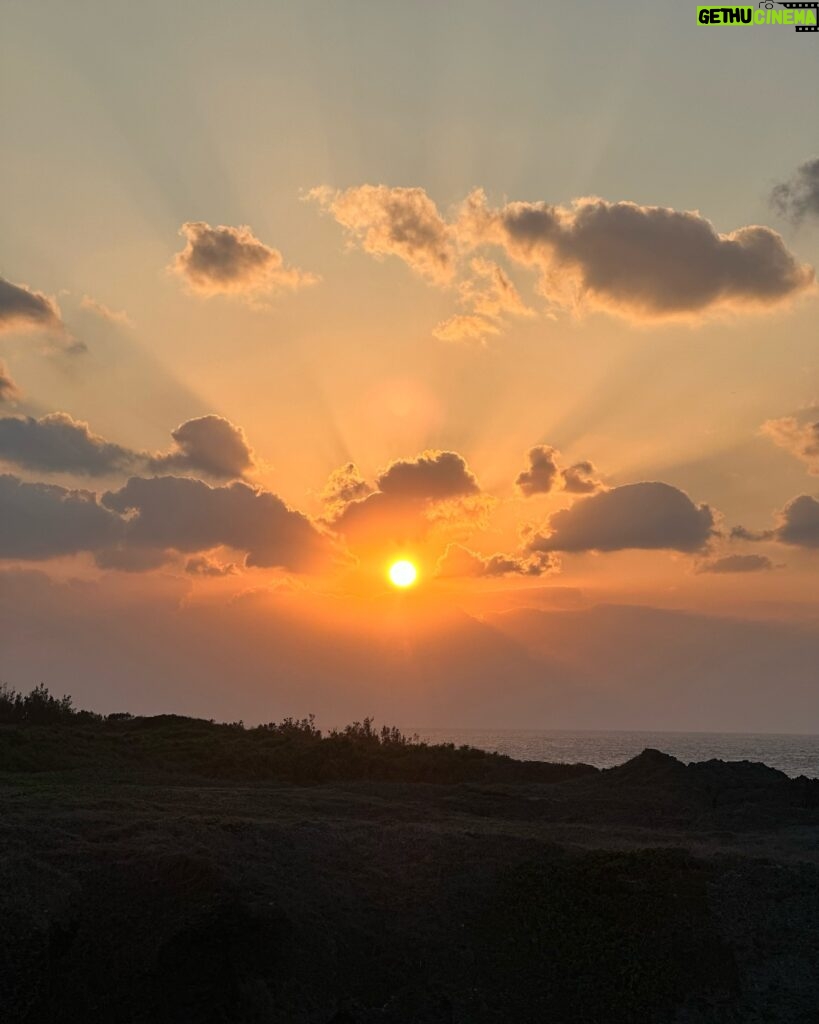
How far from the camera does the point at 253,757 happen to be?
36.1 m

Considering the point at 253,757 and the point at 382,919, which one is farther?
the point at 253,757

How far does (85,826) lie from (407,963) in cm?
773

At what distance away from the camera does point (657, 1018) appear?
45.5ft

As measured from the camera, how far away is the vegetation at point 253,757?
3356cm

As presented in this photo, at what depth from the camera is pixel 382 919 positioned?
620 inches

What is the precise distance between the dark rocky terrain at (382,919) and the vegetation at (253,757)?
9957mm

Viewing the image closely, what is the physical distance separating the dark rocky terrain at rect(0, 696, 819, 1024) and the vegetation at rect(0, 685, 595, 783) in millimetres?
9957

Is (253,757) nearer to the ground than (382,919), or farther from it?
farther from it

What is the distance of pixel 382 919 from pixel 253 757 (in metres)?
21.3

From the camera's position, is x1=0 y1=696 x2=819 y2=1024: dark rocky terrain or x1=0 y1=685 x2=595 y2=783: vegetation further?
x1=0 y1=685 x2=595 y2=783: vegetation

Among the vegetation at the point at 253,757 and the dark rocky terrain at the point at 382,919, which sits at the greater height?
the vegetation at the point at 253,757

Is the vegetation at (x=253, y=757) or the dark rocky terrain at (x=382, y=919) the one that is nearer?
the dark rocky terrain at (x=382, y=919)

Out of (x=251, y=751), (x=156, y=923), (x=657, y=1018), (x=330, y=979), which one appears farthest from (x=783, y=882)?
(x=251, y=751)

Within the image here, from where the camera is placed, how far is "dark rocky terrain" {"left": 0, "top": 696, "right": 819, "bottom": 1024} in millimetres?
13656
